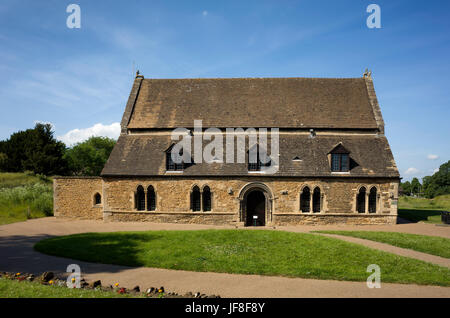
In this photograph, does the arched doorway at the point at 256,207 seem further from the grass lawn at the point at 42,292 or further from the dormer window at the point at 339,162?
the grass lawn at the point at 42,292

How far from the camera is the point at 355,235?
58.2 ft

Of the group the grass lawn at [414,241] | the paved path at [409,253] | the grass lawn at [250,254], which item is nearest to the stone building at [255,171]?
the grass lawn at [414,241]

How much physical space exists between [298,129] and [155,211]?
15.0 meters

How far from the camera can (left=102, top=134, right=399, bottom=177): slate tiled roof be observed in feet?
74.0

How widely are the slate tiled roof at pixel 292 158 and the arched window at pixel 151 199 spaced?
150 centimetres

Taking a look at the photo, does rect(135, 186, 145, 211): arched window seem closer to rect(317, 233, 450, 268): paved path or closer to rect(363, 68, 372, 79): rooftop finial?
rect(317, 233, 450, 268): paved path

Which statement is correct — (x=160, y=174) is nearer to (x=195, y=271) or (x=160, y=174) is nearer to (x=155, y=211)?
(x=155, y=211)

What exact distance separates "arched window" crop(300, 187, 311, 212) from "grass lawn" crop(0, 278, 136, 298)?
17.4 metres

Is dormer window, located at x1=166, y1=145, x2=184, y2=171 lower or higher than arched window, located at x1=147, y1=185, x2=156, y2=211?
higher

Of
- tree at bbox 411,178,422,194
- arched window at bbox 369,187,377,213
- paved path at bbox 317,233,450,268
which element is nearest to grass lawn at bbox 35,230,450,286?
paved path at bbox 317,233,450,268

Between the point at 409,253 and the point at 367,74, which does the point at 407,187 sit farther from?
the point at 409,253

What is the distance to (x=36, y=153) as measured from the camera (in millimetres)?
42469

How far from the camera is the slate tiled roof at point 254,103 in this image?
83.2 ft

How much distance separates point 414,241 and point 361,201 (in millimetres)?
6840
